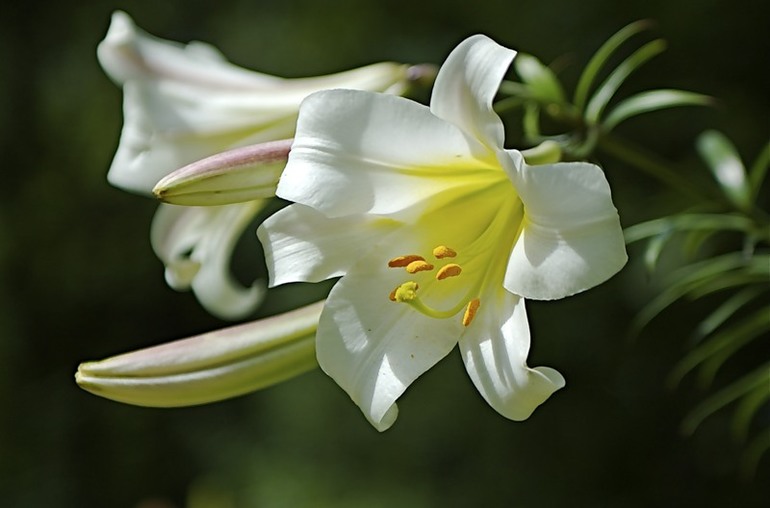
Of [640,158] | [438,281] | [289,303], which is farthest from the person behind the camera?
[289,303]

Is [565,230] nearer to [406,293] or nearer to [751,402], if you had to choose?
[406,293]

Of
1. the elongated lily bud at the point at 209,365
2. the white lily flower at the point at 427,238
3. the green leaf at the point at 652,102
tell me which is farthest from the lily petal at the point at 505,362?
the green leaf at the point at 652,102

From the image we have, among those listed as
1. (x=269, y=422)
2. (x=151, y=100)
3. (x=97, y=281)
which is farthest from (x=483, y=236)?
(x=97, y=281)

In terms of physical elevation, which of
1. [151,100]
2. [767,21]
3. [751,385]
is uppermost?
[151,100]

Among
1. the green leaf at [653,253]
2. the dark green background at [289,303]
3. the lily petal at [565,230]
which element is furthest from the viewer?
the dark green background at [289,303]

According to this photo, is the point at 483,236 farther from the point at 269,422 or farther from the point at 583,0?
the point at 269,422

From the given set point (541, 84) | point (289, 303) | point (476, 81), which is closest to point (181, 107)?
point (541, 84)

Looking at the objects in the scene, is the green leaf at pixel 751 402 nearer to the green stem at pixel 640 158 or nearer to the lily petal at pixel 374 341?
the green stem at pixel 640 158
